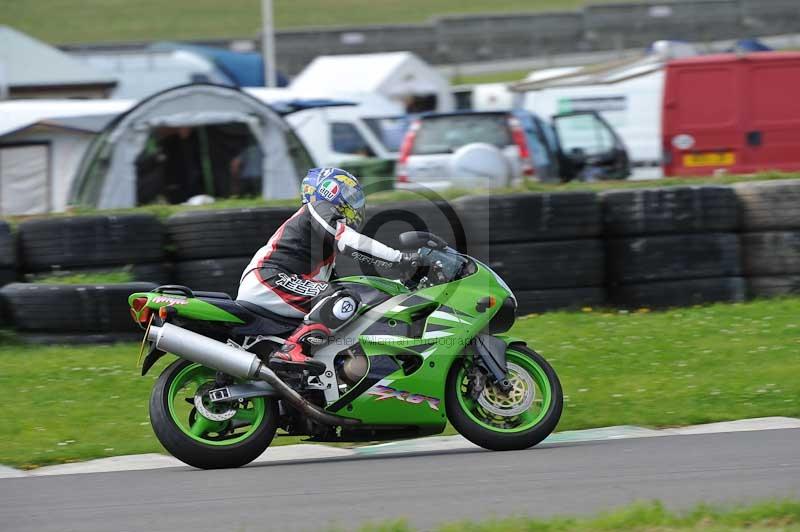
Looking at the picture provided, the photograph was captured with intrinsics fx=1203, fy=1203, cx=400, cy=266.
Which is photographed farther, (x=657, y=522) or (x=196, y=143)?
(x=196, y=143)

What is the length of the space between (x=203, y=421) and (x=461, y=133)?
446 inches

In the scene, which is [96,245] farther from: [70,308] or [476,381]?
[476,381]

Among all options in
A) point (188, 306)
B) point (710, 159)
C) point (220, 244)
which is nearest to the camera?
point (188, 306)

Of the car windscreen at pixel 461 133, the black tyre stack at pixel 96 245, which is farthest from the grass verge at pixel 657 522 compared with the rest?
the car windscreen at pixel 461 133

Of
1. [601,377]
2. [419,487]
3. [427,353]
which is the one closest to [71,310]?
[427,353]

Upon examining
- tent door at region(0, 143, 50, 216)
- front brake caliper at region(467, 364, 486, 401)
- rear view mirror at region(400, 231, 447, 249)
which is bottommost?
tent door at region(0, 143, 50, 216)

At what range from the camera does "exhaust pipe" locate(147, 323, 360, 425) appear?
6.74 metres

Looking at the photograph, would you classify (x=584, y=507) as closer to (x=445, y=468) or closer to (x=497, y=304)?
(x=445, y=468)

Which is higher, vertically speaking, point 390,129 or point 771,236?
point 771,236

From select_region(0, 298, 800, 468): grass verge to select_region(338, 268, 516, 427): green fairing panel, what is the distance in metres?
1.12

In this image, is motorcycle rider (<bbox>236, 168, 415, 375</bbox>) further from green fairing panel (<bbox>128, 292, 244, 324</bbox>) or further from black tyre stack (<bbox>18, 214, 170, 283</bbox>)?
black tyre stack (<bbox>18, 214, 170, 283</bbox>)

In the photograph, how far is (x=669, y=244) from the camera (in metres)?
10.9

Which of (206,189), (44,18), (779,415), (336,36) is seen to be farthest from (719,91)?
(44,18)

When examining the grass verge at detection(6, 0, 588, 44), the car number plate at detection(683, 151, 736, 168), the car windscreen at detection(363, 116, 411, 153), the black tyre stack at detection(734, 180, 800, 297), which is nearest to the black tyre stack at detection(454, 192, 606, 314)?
the black tyre stack at detection(734, 180, 800, 297)
